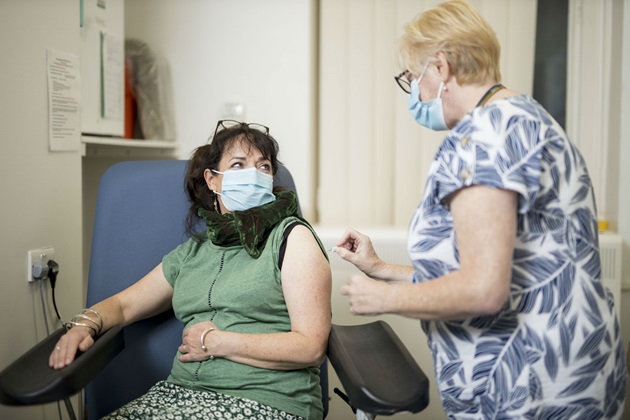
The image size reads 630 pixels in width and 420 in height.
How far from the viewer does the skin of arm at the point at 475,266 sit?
101cm

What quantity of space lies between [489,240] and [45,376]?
91 cm

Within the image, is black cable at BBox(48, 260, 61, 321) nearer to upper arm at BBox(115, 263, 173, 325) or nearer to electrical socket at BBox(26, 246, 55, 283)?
electrical socket at BBox(26, 246, 55, 283)

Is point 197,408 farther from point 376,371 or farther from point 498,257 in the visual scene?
point 498,257

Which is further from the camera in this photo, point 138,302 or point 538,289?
point 138,302

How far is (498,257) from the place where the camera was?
3.32 feet

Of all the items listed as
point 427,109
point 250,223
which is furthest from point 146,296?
point 427,109

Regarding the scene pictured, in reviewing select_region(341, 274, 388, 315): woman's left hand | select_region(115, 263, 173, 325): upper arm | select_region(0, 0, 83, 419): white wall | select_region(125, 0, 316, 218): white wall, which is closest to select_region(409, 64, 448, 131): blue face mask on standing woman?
select_region(341, 274, 388, 315): woman's left hand

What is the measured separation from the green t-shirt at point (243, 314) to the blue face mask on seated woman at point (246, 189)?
94mm

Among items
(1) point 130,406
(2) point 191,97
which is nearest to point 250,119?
(2) point 191,97

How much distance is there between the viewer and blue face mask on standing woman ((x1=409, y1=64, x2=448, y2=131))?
3.97 feet

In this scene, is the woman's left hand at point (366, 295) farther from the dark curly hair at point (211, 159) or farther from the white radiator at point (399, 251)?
the white radiator at point (399, 251)

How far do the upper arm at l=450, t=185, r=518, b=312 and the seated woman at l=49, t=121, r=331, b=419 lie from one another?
1.62 feet

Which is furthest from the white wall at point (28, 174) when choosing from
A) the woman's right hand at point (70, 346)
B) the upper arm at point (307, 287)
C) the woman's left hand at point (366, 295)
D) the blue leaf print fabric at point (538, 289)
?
the blue leaf print fabric at point (538, 289)

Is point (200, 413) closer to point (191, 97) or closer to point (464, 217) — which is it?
point (464, 217)
